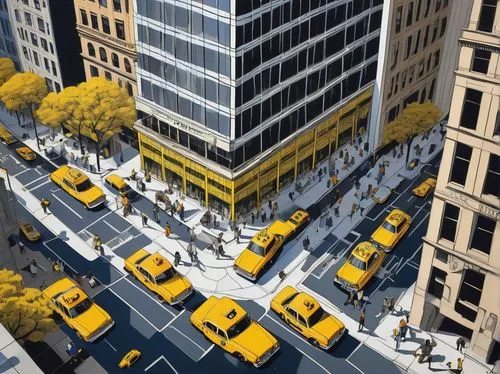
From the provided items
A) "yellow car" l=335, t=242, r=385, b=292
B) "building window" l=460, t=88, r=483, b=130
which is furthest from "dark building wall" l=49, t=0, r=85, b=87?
"building window" l=460, t=88, r=483, b=130

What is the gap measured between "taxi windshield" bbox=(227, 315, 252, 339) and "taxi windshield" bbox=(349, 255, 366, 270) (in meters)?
11.3

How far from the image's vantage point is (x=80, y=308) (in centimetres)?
4631

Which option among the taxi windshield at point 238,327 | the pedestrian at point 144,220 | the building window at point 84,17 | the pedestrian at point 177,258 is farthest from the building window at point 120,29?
the taxi windshield at point 238,327

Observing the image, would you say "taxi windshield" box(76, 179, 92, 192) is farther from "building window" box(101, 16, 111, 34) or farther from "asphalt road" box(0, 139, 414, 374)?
"building window" box(101, 16, 111, 34)

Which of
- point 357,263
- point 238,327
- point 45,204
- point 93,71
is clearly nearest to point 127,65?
point 93,71

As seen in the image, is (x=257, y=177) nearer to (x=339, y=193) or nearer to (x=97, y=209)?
(x=339, y=193)

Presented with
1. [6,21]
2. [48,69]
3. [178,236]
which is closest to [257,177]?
[178,236]

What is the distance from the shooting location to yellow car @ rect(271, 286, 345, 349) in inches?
Answer: 1772

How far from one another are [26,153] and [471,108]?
4998 cm

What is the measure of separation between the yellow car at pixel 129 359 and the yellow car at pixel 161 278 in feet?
18.7

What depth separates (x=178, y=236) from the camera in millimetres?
56750

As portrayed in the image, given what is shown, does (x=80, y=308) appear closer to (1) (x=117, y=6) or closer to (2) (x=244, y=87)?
(2) (x=244, y=87)

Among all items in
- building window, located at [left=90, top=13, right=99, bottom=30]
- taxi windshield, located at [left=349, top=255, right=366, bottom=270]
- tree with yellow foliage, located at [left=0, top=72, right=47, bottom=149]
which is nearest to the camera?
taxi windshield, located at [left=349, top=255, right=366, bottom=270]

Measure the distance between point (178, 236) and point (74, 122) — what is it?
58.5 feet
